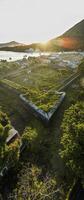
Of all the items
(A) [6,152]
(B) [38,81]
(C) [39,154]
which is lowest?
(C) [39,154]

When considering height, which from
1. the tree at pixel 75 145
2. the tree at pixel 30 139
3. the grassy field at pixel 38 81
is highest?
the grassy field at pixel 38 81

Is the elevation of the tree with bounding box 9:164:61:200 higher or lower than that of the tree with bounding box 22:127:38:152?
lower

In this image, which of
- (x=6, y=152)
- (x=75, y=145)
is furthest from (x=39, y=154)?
(x=75, y=145)

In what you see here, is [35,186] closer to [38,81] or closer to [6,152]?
[6,152]

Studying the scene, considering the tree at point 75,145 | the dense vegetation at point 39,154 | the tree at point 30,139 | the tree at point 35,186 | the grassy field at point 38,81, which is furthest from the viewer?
the grassy field at point 38,81

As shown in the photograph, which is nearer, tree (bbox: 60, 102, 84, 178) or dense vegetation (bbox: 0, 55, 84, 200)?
tree (bbox: 60, 102, 84, 178)

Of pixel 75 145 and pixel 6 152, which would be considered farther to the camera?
pixel 6 152

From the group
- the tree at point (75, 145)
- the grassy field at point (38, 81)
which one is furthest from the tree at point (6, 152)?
the grassy field at point (38, 81)

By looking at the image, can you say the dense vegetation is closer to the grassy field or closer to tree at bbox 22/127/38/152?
tree at bbox 22/127/38/152

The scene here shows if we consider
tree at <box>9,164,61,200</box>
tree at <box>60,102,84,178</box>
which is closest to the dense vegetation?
tree at <box>9,164,61,200</box>

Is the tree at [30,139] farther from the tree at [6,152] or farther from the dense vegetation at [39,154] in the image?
the tree at [6,152]

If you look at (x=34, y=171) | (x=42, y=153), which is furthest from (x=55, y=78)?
(x=34, y=171)
